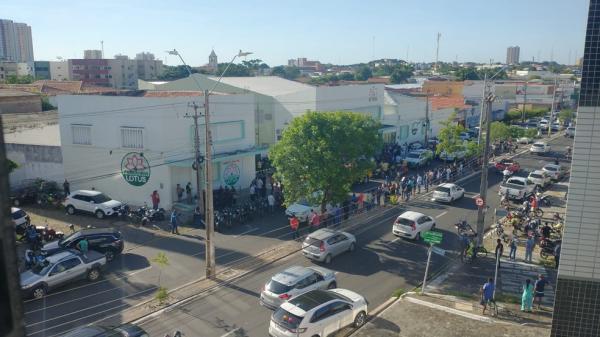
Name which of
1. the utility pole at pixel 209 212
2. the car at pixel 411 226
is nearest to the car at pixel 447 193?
the car at pixel 411 226

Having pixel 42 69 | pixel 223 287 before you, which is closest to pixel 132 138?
pixel 223 287

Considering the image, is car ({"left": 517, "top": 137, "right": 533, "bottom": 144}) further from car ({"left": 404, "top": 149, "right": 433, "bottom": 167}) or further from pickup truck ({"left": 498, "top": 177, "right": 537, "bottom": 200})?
pickup truck ({"left": 498, "top": 177, "right": 537, "bottom": 200})

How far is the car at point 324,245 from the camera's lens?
19844mm

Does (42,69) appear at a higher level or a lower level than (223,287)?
higher

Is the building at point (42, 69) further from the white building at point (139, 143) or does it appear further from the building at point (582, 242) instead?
the building at point (582, 242)

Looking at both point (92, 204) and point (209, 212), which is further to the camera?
point (92, 204)

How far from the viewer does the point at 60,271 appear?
17.0m

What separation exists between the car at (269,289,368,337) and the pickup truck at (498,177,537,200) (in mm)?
19549

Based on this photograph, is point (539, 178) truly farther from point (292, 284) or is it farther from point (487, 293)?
point (292, 284)

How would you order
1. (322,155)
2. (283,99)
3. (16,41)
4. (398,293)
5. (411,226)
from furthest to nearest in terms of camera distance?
(16,41)
(283,99)
(411,226)
(322,155)
(398,293)

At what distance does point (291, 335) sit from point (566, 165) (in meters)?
38.5

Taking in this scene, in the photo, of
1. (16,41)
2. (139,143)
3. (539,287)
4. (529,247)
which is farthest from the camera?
(16,41)

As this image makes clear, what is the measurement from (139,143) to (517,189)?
23163 mm

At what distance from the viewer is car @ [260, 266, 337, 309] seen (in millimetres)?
15336
